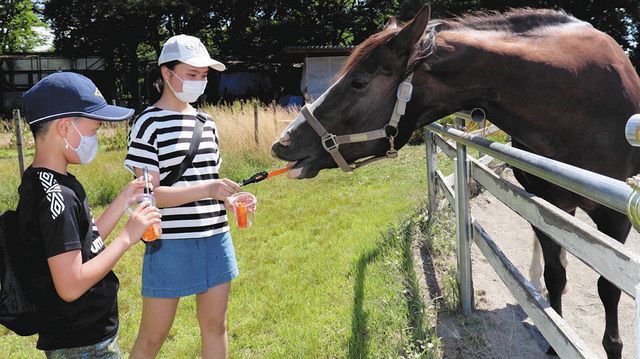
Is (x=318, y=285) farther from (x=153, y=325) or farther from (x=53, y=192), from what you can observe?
(x=53, y=192)

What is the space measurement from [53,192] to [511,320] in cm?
297

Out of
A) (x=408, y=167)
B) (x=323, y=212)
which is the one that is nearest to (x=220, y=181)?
(x=323, y=212)

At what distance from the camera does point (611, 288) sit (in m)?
2.66

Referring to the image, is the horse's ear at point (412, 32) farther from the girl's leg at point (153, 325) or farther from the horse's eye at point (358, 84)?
the girl's leg at point (153, 325)

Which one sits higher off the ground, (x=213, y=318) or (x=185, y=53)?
(x=185, y=53)

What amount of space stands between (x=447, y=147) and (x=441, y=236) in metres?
0.89

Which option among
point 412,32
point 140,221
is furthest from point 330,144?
point 140,221

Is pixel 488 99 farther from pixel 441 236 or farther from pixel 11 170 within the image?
pixel 11 170

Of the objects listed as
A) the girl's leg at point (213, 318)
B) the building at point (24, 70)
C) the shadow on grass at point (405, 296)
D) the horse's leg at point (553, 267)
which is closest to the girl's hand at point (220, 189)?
the girl's leg at point (213, 318)

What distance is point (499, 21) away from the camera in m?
2.71

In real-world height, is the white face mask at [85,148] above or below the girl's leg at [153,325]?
above

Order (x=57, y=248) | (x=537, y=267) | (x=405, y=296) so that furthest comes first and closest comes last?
(x=537, y=267)
(x=405, y=296)
(x=57, y=248)

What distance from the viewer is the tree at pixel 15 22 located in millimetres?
31766

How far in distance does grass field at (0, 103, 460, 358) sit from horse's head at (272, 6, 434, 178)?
120cm
